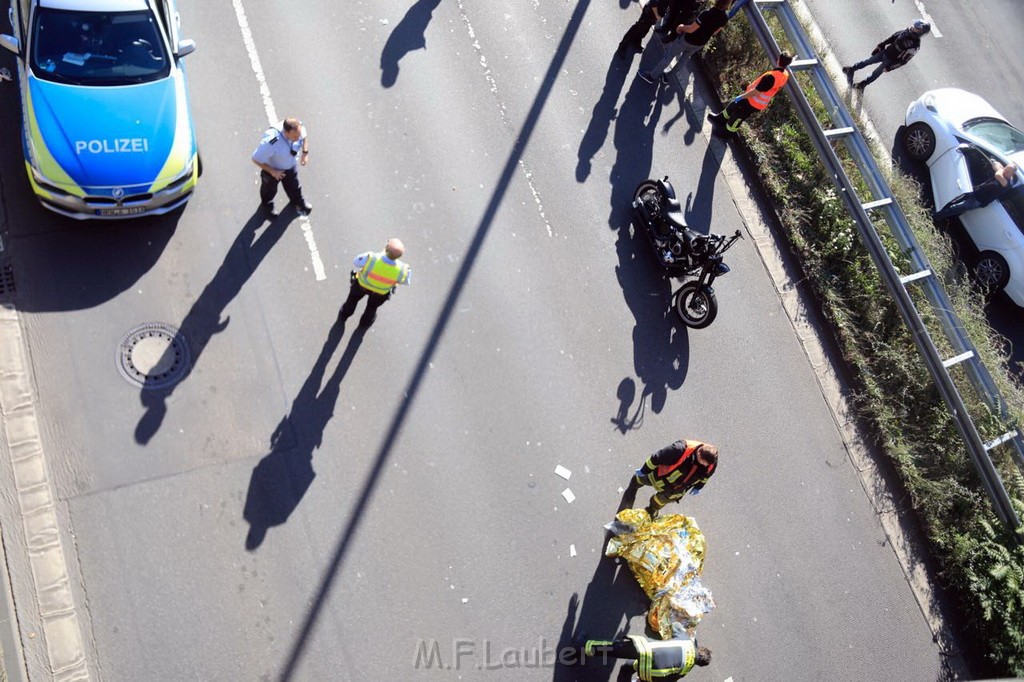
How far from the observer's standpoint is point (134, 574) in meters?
8.28

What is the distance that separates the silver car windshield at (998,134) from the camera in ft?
44.2

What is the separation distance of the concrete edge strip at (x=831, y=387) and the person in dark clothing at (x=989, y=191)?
1302 mm

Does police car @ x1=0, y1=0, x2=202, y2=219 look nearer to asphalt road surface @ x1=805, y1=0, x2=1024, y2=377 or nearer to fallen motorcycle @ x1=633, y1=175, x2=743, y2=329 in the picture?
fallen motorcycle @ x1=633, y1=175, x2=743, y2=329

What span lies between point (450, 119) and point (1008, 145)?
29.9 ft

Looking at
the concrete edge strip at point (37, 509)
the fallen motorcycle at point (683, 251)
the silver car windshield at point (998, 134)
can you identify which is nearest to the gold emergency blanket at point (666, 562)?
the fallen motorcycle at point (683, 251)

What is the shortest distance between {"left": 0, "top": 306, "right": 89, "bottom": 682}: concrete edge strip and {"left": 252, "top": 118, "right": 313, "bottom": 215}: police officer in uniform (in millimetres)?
3076

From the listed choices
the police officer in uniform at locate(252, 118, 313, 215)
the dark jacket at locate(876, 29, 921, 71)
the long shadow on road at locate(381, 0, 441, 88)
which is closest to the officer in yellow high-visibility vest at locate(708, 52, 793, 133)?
the dark jacket at locate(876, 29, 921, 71)

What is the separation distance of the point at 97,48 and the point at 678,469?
802 centimetres

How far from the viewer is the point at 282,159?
9.34 metres

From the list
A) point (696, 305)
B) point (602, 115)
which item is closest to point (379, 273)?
point (696, 305)

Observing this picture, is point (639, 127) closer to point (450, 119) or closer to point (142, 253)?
point (450, 119)

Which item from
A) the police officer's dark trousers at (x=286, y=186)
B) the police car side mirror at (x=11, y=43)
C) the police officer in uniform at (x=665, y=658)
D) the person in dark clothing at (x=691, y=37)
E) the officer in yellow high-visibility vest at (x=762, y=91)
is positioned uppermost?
the police car side mirror at (x=11, y=43)

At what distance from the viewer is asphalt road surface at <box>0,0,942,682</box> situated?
28.2 feet

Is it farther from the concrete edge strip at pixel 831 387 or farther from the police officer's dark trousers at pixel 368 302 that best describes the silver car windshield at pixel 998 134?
the police officer's dark trousers at pixel 368 302
